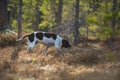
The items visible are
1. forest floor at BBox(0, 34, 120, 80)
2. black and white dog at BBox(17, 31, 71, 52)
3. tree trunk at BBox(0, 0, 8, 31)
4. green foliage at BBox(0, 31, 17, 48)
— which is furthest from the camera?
tree trunk at BBox(0, 0, 8, 31)

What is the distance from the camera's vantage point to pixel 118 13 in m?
17.2

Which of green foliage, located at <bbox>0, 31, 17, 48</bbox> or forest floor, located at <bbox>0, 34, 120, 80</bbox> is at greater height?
forest floor, located at <bbox>0, 34, 120, 80</bbox>

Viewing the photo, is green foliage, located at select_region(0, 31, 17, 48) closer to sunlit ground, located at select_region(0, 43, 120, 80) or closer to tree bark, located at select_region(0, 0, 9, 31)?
tree bark, located at select_region(0, 0, 9, 31)

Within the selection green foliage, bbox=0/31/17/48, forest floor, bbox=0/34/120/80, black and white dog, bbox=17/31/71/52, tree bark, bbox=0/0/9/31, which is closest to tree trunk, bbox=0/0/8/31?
tree bark, bbox=0/0/9/31

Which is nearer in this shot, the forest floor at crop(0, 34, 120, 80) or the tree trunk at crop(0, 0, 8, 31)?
the forest floor at crop(0, 34, 120, 80)

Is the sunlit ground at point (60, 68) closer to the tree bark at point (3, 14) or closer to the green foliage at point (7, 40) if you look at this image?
the green foliage at point (7, 40)

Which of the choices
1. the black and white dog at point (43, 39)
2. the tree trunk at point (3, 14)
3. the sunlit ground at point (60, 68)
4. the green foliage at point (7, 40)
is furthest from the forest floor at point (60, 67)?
the tree trunk at point (3, 14)

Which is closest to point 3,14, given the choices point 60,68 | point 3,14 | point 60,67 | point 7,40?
point 3,14

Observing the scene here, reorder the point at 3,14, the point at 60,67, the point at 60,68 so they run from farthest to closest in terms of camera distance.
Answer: the point at 3,14, the point at 60,67, the point at 60,68

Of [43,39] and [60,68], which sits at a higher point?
[60,68]

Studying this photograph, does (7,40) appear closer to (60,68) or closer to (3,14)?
(3,14)

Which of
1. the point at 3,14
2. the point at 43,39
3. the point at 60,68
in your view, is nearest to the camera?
the point at 60,68

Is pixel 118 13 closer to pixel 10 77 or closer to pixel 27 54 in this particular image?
pixel 27 54

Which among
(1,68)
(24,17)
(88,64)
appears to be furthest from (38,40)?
(24,17)
